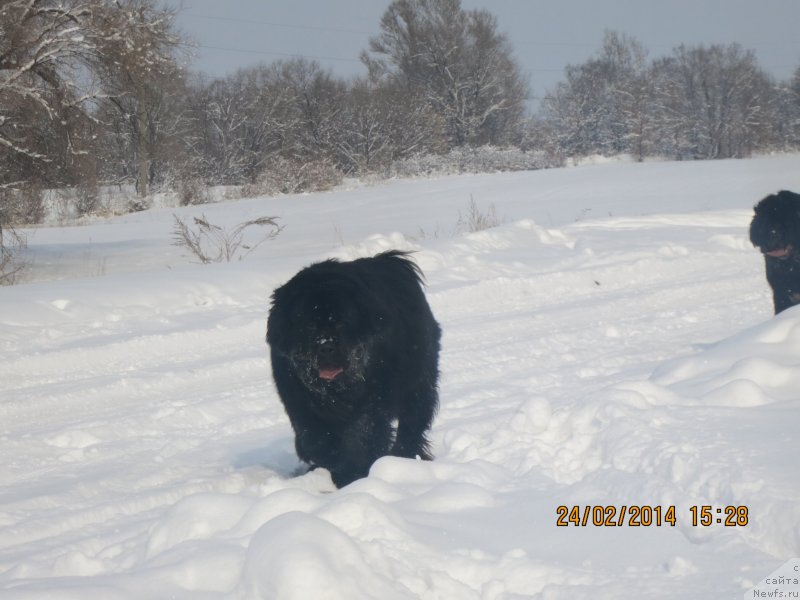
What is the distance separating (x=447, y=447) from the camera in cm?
509

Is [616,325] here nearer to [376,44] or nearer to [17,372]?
[17,372]

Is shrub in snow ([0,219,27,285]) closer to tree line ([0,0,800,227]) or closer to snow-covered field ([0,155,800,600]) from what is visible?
snow-covered field ([0,155,800,600])

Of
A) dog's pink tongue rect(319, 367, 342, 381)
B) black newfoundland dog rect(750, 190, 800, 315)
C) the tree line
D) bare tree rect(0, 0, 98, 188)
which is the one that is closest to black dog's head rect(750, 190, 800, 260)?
black newfoundland dog rect(750, 190, 800, 315)

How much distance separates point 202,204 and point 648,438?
28.3 m

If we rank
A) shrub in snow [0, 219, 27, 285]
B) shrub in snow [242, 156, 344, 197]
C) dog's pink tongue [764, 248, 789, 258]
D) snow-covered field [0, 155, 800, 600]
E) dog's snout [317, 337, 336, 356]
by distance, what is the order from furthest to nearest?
shrub in snow [242, 156, 344, 197]
shrub in snow [0, 219, 27, 285]
dog's pink tongue [764, 248, 789, 258]
dog's snout [317, 337, 336, 356]
snow-covered field [0, 155, 800, 600]

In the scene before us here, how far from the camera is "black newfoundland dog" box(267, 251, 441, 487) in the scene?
14.2 feet

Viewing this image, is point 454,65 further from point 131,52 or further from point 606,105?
point 131,52

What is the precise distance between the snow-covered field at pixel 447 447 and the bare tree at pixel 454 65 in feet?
121

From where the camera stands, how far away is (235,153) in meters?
43.2

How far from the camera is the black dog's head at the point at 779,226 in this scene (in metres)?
7.48

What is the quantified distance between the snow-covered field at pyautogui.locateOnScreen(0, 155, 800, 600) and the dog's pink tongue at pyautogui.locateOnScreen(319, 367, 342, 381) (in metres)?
0.51

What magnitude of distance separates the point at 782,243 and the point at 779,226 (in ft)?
0.50

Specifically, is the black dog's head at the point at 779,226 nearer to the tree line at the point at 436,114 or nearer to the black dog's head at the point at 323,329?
the black dog's head at the point at 323,329

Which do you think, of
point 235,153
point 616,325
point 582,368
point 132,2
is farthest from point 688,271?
point 235,153
